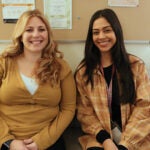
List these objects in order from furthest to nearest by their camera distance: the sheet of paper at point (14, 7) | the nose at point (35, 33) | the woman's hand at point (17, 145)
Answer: the sheet of paper at point (14, 7) → the nose at point (35, 33) → the woman's hand at point (17, 145)

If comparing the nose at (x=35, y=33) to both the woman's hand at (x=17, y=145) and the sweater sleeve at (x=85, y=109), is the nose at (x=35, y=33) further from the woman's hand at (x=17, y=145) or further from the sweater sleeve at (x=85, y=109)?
the woman's hand at (x=17, y=145)

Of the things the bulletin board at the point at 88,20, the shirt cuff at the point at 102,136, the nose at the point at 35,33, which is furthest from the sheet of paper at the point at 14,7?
the shirt cuff at the point at 102,136

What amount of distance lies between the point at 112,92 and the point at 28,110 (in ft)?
1.81

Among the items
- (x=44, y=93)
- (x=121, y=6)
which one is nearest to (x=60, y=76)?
(x=44, y=93)

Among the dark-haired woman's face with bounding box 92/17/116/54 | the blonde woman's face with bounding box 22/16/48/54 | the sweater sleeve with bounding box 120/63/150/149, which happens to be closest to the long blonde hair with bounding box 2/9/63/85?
the blonde woman's face with bounding box 22/16/48/54

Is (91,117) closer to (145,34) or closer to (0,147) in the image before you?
(0,147)

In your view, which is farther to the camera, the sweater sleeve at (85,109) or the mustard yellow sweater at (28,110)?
the sweater sleeve at (85,109)

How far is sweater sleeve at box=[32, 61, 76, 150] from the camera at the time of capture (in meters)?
1.53

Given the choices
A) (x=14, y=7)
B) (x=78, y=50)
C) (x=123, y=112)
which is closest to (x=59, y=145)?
(x=123, y=112)

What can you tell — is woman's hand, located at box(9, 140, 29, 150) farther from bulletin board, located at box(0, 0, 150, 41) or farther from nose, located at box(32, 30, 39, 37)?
bulletin board, located at box(0, 0, 150, 41)

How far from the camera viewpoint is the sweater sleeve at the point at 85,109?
1.66m

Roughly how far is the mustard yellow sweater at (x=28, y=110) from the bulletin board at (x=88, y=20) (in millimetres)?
360

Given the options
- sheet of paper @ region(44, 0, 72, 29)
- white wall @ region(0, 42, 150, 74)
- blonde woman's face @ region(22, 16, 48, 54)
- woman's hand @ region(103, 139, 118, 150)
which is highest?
sheet of paper @ region(44, 0, 72, 29)

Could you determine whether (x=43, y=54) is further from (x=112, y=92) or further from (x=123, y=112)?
(x=123, y=112)
